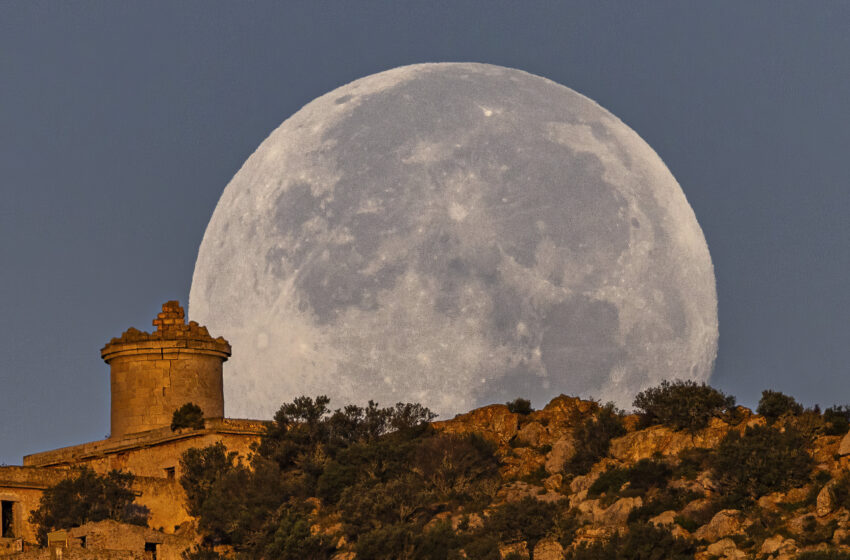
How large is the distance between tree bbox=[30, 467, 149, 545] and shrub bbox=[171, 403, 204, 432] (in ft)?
13.3

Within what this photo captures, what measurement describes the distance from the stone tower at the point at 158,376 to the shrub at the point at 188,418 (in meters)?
1.01

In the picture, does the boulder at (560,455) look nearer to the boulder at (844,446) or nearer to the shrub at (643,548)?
the shrub at (643,548)

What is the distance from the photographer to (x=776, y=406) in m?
72.1

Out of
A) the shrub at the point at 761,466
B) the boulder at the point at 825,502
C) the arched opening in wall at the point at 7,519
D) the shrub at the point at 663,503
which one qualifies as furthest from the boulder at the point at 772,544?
the arched opening in wall at the point at 7,519

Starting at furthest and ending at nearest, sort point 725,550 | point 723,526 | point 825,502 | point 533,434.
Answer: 1. point 533,434
2. point 723,526
3. point 825,502
4. point 725,550

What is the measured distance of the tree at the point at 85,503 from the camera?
2835 inches

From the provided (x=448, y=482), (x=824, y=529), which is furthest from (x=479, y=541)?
(x=824, y=529)

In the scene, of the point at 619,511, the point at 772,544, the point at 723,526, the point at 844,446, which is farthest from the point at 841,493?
the point at 619,511

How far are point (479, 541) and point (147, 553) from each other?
11730mm

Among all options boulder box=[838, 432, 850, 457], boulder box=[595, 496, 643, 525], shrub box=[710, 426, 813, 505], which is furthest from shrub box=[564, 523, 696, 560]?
boulder box=[838, 432, 850, 457]

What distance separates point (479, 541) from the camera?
215 feet

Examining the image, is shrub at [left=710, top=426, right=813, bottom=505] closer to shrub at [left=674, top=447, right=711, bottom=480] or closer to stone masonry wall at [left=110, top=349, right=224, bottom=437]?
shrub at [left=674, top=447, right=711, bottom=480]

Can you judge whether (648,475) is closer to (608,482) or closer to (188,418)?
(608,482)

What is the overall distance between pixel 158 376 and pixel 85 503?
848 centimetres
